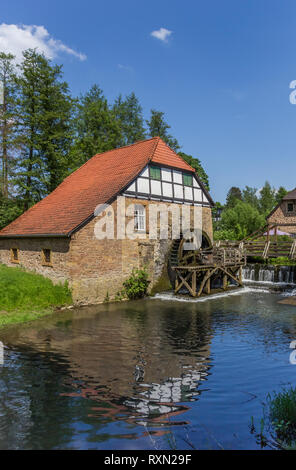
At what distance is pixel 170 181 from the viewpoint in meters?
18.8

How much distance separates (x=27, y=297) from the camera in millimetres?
12992

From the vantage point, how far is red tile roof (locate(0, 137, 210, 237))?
15516mm

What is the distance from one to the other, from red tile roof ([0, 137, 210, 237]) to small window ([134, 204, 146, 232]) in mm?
1623

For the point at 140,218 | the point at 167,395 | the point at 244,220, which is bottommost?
the point at 167,395

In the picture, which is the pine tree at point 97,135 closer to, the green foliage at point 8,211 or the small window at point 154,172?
the green foliage at point 8,211

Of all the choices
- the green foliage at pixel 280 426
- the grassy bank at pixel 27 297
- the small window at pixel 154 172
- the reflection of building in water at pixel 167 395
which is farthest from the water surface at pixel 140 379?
the small window at pixel 154 172

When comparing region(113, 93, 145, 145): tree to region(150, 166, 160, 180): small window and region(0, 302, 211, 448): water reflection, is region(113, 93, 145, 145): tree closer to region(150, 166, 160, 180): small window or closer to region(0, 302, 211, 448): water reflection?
region(150, 166, 160, 180): small window

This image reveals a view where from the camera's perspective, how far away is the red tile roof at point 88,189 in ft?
50.9

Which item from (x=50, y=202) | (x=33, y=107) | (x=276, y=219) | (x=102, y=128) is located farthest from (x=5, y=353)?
(x=276, y=219)

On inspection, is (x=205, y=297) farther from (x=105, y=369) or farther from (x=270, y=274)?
(x=105, y=369)

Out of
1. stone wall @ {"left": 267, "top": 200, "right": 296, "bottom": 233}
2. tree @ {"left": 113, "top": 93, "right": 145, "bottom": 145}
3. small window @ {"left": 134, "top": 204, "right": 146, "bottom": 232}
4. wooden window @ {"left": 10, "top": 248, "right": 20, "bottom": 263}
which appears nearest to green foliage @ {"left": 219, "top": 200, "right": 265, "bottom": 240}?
stone wall @ {"left": 267, "top": 200, "right": 296, "bottom": 233}

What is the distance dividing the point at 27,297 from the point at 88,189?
7155 mm

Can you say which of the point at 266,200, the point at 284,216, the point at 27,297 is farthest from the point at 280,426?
the point at 266,200

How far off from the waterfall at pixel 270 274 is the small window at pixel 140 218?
28.2 ft
